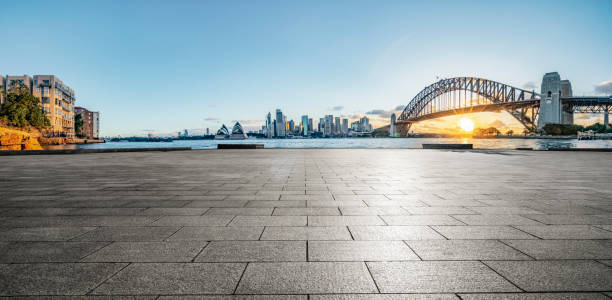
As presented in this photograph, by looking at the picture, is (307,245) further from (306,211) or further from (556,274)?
(556,274)

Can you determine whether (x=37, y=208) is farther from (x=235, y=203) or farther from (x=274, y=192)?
(x=274, y=192)

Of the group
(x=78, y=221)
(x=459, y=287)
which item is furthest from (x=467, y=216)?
(x=78, y=221)

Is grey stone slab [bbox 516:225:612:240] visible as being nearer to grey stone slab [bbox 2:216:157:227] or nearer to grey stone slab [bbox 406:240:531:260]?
grey stone slab [bbox 406:240:531:260]

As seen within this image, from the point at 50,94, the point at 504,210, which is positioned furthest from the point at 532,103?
the point at 50,94

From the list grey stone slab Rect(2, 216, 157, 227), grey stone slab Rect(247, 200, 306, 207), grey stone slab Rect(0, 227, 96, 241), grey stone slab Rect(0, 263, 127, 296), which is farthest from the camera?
grey stone slab Rect(247, 200, 306, 207)

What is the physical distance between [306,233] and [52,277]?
9.33 feet

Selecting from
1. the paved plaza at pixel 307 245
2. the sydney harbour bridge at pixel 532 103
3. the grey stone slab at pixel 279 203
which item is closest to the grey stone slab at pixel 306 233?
the paved plaza at pixel 307 245

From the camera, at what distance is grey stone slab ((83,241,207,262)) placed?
3.36 meters

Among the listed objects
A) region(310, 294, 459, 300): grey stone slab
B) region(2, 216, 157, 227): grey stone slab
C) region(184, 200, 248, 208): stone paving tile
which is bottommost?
region(310, 294, 459, 300): grey stone slab

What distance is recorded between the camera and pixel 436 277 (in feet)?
9.70

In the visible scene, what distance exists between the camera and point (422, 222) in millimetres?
4895

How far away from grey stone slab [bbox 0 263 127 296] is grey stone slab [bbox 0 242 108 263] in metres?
0.15

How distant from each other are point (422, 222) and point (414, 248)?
1290mm

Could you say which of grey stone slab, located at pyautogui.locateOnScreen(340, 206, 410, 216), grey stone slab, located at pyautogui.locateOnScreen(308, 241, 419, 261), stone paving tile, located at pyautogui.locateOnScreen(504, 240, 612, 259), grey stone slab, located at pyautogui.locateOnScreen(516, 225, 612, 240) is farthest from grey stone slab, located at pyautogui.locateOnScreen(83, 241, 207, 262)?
grey stone slab, located at pyautogui.locateOnScreen(516, 225, 612, 240)
